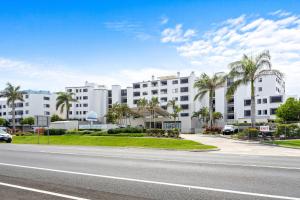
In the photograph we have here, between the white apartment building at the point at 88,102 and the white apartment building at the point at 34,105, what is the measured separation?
7.87 metres

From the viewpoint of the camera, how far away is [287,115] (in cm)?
7625

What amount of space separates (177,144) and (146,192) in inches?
859

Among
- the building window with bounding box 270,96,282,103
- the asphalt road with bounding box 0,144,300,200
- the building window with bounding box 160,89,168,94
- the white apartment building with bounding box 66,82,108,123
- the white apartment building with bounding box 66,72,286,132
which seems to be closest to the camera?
the asphalt road with bounding box 0,144,300,200

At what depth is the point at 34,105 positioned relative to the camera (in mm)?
126375

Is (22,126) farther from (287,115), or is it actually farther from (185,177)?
(185,177)

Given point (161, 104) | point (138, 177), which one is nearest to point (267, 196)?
point (138, 177)

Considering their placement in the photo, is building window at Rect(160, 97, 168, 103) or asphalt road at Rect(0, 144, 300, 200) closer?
asphalt road at Rect(0, 144, 300, 200)

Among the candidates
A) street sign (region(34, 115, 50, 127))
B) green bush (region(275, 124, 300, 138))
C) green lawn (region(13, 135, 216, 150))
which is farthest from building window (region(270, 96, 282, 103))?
street sign (region(34, 115, 50, 127))

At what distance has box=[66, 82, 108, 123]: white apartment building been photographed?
12916 centimetres

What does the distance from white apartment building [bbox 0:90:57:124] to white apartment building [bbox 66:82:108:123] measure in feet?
25.8

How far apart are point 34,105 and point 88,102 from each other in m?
19.6

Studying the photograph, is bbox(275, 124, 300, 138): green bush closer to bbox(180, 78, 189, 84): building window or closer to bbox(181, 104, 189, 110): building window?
bbox(181, 104, 189, 110): building window

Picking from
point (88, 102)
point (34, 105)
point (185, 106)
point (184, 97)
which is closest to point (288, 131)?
point (185, 106)

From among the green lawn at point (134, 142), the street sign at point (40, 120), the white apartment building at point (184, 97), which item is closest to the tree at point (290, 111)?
the white apartment building at point (184, 97)
